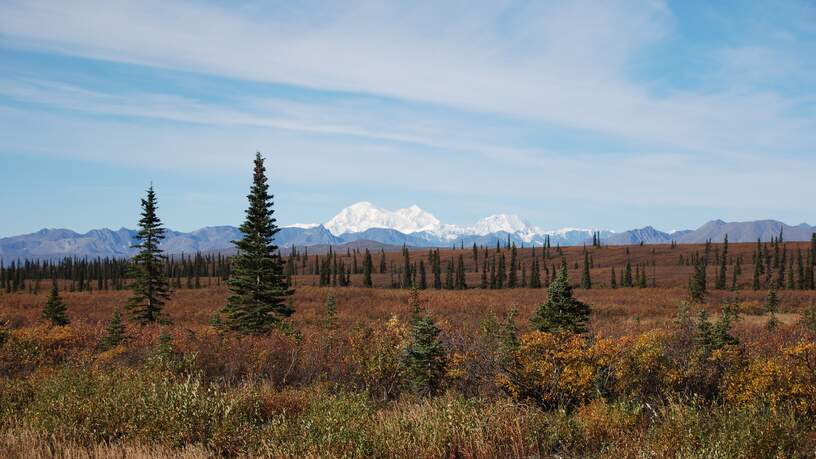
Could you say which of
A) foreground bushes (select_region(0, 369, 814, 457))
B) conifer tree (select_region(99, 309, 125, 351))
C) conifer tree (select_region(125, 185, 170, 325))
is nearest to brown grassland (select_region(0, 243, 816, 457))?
foreground bushes (select_region(0, 369, 814, 457))

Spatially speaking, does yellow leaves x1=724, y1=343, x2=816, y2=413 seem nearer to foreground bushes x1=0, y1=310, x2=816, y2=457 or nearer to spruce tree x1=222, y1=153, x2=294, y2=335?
foreground bushes x1=0, y1=310, x2=816, y2=457

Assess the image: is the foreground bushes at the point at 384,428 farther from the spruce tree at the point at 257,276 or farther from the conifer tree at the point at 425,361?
the spruce tree at the point at 257,276

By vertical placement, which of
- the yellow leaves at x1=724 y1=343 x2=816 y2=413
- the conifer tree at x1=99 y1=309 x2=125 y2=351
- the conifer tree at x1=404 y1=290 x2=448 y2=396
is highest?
the yellow leaves at x1=724 y1=343 x2=816 y2=413

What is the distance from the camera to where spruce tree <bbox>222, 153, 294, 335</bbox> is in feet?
91.3

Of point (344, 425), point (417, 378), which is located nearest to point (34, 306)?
point (417, 378)

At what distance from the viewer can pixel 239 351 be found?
1452 cm

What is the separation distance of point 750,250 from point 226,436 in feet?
637

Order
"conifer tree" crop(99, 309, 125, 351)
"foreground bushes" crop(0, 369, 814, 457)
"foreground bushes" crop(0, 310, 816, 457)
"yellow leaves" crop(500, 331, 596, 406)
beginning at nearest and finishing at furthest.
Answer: "foreground bushes" crop(0, 369, 814, 457) < "foreground bushes" crop(0, 310, 816, 457) < "yellow leaves" crop(500, 331, 596, 406) < "conifer tree" crop(99, 309, 125, 351)

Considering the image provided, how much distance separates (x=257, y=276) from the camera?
28.3m

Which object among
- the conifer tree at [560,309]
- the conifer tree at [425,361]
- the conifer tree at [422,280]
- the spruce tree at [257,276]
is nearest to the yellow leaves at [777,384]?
the conifer tree at [425,361]

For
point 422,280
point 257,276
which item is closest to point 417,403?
point 257,276

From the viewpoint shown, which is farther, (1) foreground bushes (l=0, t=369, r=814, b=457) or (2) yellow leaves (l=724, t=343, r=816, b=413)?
(2) yellow leaves (l=724, t=343, r=816, b=413)

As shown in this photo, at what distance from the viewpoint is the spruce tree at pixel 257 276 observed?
2784cm

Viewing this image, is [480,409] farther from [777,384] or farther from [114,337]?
[114,337]
